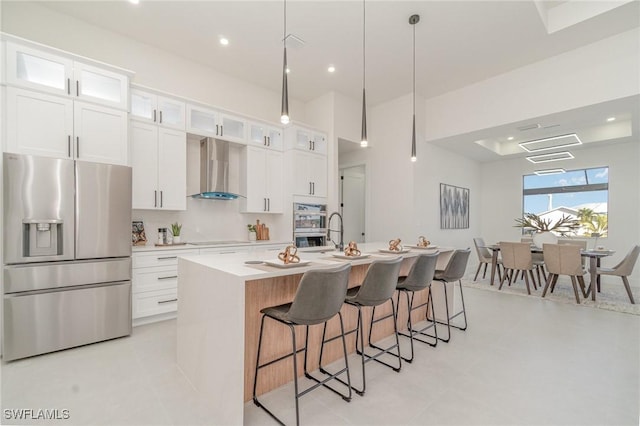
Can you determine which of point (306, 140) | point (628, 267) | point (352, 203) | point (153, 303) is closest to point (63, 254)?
point (153, 303)

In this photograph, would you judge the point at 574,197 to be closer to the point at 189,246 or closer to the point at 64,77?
the point at 189,246

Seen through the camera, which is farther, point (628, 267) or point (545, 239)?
point (545, 239)

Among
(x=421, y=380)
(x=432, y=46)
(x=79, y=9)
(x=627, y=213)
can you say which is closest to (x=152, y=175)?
(x=79, y=9)

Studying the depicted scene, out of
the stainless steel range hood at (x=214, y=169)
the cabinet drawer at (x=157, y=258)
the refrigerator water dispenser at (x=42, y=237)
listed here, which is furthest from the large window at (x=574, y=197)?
the refrigerator water dispenser at (x=42, y=237)

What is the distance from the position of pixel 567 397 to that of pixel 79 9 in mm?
5929

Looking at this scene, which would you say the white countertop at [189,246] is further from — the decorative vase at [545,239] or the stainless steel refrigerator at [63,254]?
the decorative vase at [545,239]

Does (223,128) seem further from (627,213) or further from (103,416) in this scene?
(627,213)

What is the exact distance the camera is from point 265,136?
4.87 metres

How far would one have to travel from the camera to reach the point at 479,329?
3371 millimetres

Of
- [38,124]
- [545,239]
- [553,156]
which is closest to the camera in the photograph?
[38,124]

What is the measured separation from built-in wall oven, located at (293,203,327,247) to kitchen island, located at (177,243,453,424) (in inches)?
97.7

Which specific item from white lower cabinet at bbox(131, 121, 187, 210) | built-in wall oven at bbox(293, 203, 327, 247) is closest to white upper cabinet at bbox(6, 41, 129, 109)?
white lower cabinet at bbox(131, 121, 187, 210)

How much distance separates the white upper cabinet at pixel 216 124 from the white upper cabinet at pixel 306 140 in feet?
2.54

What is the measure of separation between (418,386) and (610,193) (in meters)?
7.09
